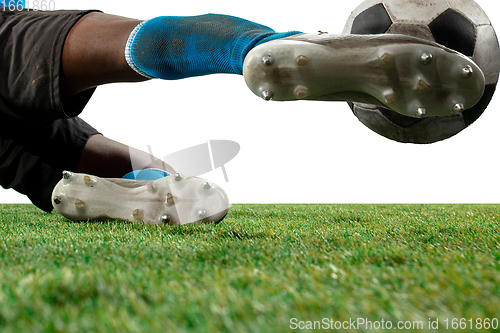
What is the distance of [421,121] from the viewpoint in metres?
1.15

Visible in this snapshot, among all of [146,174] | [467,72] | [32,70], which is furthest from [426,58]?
[146,174]

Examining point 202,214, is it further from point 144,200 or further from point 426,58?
point 426,58

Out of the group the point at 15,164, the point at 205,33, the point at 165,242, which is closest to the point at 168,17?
the point at 205,33

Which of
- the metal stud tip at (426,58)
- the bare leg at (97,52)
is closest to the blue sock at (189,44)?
the bare leg at (97,52)

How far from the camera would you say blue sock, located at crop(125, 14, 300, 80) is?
3.27ft

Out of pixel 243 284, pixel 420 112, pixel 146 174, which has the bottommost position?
pixel 146 174

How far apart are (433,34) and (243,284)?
0.96 metres

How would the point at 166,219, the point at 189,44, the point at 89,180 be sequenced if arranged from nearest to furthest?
the point at 189,44 → the point at 166,219 → the point at 89,180

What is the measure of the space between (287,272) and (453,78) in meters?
0.61

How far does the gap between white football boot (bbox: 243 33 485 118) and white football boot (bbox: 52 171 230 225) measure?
496 millimetres

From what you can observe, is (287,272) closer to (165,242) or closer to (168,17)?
(165,242)

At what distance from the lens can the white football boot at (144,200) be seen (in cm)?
127

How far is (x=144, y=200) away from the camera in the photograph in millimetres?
1346

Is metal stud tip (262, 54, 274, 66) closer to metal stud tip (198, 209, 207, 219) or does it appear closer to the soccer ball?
the soccer ball
